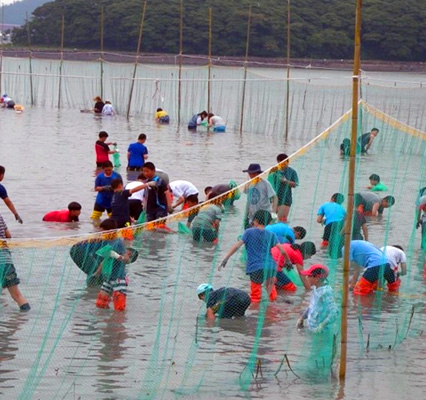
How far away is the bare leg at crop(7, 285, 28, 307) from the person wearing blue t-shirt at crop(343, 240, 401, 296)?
12.3ft

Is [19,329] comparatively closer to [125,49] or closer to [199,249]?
[199,249]

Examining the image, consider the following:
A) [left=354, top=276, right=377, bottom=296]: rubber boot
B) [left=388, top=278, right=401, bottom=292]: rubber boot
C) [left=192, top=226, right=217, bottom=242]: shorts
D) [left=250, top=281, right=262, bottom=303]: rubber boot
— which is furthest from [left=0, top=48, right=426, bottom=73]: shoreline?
[left=250, top=281, right=262, bottom=303]: rubber boot

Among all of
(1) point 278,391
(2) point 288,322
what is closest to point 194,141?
(2) point 288,322

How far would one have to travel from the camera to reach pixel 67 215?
17.4 metres

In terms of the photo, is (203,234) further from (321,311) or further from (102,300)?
(321,311)

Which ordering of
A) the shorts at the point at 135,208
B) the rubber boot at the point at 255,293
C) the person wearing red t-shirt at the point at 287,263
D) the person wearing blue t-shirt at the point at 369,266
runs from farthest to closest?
the shorts at the point at 135,208 < the person wearing blue t-shirt at the point at 369,266 < the person wearing red t-shirt at the point at 287,263 < the rubber boot at the point at 255,293

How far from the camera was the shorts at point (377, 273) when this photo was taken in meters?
12.5

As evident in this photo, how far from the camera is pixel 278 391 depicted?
930 cm

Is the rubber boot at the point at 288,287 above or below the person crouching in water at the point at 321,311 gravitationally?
below

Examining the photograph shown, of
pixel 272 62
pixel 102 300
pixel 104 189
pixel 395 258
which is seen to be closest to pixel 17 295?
pixel 102 300

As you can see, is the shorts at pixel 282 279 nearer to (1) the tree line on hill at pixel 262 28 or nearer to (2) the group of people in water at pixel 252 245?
(2) the group of people in water at pixel 252 245

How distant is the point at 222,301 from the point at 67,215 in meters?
6.58

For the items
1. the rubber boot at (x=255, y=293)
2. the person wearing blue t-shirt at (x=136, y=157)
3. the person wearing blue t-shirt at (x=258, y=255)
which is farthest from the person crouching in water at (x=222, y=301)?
→ the person wearing blue t-shirt at (x=136, y=157)

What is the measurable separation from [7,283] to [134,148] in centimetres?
1180
